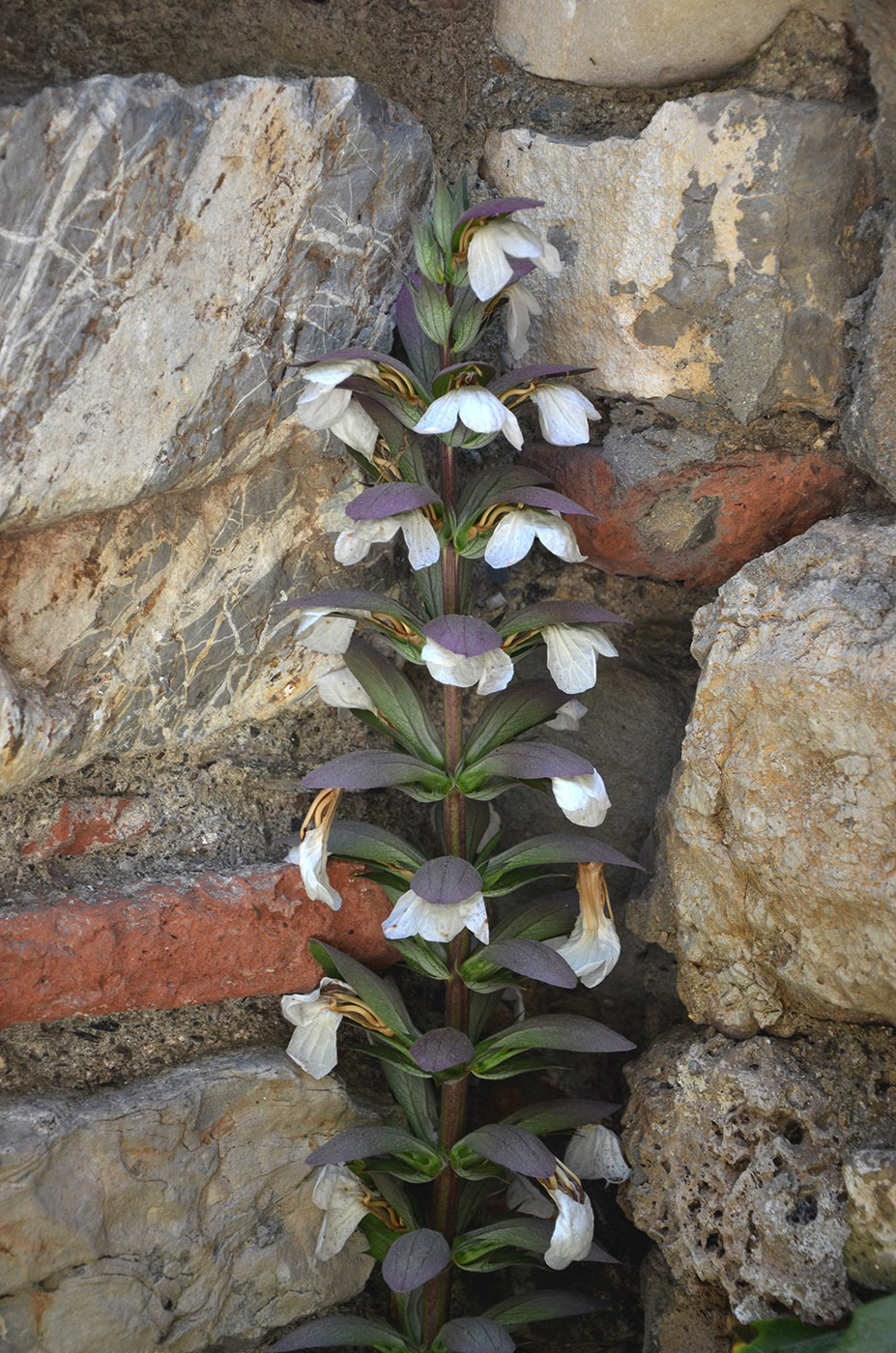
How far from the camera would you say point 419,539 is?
101 cm

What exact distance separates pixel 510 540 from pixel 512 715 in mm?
205

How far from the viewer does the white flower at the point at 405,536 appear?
1.01 metres

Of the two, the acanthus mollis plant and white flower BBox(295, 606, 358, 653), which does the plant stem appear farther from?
white flower BBox(295, 606, 358, 653)

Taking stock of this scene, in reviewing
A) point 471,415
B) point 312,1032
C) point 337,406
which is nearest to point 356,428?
point 337,406

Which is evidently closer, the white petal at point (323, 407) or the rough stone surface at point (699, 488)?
the white petal at point (323, 407)

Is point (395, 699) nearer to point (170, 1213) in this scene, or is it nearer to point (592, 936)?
point (592, 936)

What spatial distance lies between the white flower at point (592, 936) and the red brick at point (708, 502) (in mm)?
362

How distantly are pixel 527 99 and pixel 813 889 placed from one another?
91 cm

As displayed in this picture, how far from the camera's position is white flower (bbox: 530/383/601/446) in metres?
1.03

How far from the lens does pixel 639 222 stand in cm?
112

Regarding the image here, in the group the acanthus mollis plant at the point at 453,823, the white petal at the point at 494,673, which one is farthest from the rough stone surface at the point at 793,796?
A: the white petal at the point at 494,673

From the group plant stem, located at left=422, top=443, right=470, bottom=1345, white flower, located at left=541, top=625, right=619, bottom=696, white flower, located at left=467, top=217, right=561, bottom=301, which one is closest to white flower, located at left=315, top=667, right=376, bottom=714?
plant stem, located at left=422, top=443, right=470, bottom=1345

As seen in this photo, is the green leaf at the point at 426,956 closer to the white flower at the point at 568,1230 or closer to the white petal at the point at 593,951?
the white petal at the point at 593,951

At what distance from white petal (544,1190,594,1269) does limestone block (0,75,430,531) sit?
800 mm
